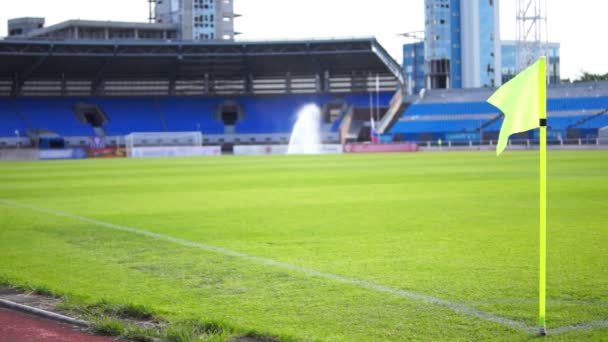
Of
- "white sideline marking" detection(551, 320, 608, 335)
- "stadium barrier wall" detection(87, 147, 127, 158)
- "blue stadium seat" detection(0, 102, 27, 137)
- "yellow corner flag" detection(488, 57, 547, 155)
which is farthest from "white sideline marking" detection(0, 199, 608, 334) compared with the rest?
"blue stadium seat" detection(0, 102, 27, 137)

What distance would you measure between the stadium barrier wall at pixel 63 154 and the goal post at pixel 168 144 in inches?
158

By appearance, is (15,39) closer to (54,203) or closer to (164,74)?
(164,74)

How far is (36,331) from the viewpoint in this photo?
5801 mm

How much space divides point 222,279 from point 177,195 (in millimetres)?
11341

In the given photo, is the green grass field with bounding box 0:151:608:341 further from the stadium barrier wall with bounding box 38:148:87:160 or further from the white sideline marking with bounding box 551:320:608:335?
the stadium barrier wall with bounding box 38:148:87:160

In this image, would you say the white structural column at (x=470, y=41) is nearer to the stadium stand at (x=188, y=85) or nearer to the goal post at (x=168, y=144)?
the stadium stand at (x=188, y=85)

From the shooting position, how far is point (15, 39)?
224 feet

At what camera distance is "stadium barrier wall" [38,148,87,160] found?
6078 cm

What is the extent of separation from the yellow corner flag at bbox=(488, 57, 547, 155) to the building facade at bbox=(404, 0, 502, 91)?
3637 inches

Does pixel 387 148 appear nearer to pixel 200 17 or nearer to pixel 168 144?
pixel 168 144

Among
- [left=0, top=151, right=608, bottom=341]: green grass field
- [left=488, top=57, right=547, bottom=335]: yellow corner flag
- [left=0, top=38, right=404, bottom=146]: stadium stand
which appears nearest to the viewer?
[left=488, top=57, right=547, bottom=335]: yellow corner flag

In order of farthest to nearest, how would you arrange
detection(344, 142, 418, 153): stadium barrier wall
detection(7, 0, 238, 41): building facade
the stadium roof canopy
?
detection(7, 0, 238, 41): building facade, the stadium roof canopy, detection(344, 142, 418, 153): stadium barrier wall

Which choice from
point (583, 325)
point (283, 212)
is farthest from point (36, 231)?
point (583, 325)

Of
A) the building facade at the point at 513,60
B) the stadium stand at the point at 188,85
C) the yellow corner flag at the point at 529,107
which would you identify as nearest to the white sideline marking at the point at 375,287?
the yellow corner flag at the point at 529,107
